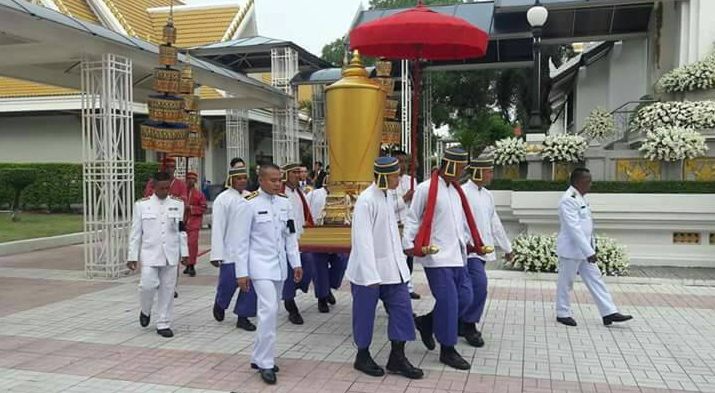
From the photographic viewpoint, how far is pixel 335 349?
5.78m

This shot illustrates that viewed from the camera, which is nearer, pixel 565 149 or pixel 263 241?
pixel 263 241

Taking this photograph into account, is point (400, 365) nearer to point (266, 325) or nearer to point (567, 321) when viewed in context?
point (266, 325)

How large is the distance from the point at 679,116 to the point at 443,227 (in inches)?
298

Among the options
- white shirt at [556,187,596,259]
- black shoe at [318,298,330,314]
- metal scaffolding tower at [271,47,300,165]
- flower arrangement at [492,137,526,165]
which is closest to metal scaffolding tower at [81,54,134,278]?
black shoe at [318,298,330,314]

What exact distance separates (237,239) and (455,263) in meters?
1.88

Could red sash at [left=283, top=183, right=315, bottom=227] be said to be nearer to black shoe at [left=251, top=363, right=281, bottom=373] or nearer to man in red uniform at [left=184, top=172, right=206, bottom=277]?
black shoe at [left=251, top=363, right=281, bottom=373]

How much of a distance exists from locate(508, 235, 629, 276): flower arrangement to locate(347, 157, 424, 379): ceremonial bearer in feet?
15.6

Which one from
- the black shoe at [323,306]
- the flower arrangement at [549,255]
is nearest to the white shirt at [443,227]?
the black shoe at [323,306]

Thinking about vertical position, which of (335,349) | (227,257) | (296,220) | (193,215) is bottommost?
(335,349)

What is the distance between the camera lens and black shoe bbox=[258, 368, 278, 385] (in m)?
4.80

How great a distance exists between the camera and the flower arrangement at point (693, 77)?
1179 centimetres

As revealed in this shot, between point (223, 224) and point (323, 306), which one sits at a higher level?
point (223, 224)

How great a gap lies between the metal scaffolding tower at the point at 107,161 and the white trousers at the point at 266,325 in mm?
5468

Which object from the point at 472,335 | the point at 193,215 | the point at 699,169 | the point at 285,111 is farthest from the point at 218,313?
the point at 285,111
